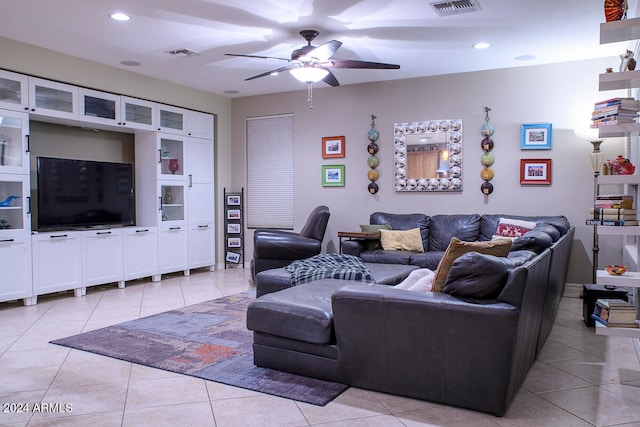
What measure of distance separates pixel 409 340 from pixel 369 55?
3861mm

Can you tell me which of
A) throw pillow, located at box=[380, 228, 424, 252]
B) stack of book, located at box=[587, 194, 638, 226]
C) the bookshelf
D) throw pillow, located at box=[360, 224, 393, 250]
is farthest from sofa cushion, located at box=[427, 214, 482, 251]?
the bookshelf

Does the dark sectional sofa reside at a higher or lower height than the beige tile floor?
higher

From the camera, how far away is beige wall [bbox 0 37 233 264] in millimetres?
4973

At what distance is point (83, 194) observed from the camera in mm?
5762

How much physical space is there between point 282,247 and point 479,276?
359 cm

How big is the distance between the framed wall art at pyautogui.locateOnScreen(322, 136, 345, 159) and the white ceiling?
1.13m

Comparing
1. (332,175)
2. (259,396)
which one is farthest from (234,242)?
(259,396)

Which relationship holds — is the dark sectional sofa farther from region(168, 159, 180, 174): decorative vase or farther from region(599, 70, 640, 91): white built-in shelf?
region(168, 159, 180, 174): decorative vase

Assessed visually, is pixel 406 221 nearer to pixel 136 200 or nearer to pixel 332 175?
pixel 332 175

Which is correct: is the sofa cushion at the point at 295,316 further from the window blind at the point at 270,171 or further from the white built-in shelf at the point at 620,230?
the window blind at the point at 270,171

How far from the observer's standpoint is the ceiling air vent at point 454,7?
3971 millimetres

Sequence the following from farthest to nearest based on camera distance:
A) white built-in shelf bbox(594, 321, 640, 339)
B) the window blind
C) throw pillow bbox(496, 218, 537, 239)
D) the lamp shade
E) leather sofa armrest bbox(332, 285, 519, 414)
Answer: the window blind → throw pillow bbox(496, 218, 537, 239) → the lamp shade → white built-in shelf bbox(594, 321, 640, 339) → leather sofa armrest bbox(332, 285, 519, 414)

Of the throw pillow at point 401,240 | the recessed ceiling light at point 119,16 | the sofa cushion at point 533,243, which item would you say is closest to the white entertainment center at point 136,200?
the recessed ceiling light at point 119,16

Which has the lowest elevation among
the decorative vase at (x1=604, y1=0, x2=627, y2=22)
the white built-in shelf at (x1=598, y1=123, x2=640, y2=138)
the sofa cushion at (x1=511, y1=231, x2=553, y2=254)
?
the sofa cushion at (x1=511, y1=231, x2=553, y2=254)
